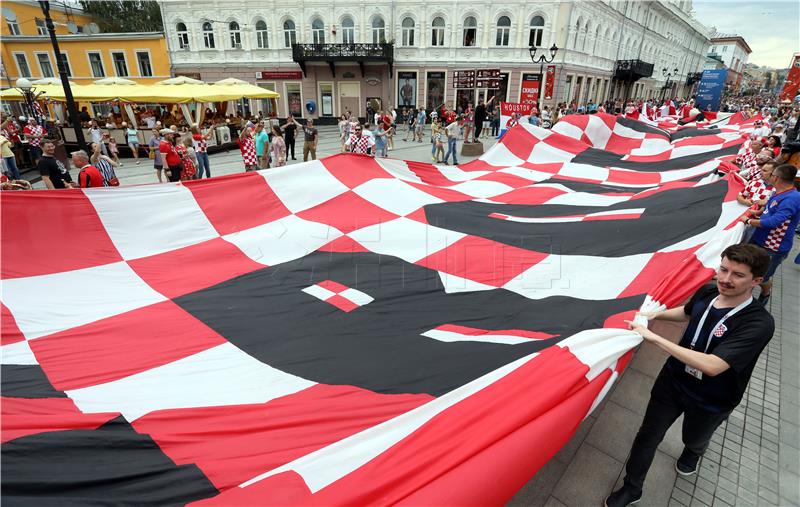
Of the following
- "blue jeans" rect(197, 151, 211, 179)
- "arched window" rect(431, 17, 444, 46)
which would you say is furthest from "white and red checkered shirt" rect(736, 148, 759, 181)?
"arched window" rect(431, 17, 444, 46)

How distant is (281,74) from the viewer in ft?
85.3

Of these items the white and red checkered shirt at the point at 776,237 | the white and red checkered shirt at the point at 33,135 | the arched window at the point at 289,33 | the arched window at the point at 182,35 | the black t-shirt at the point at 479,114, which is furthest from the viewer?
the arched window at the point at 182,35

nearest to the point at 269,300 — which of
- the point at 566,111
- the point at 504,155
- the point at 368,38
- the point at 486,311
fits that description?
the point at 486,311

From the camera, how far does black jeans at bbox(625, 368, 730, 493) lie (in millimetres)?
2131

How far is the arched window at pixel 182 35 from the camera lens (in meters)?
25.7

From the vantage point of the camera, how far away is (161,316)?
282 centimetres

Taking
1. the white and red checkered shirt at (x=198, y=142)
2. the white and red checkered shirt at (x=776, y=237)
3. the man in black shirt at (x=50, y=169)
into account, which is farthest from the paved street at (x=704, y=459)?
the white and red checkered shirt at (x=198, y=142)

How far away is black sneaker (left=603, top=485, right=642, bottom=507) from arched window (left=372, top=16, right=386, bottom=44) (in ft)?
86.2

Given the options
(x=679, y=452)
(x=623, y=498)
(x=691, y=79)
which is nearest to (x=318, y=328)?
(x=623, y=498)

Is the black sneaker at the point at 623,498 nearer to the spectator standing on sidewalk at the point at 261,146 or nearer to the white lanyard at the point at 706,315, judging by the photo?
the white lanyard at the point at 706,315

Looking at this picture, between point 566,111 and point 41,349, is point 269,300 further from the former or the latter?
point 566,111

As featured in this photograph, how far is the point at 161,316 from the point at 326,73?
26.6 meters

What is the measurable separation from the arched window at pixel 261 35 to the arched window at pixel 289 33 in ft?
3.96

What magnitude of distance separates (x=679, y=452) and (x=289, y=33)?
28.7m
